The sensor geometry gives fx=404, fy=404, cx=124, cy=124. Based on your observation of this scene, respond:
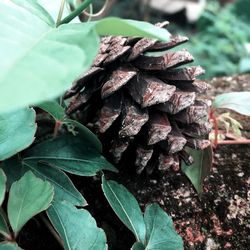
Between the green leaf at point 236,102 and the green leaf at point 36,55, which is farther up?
the green leaf at point 36,55

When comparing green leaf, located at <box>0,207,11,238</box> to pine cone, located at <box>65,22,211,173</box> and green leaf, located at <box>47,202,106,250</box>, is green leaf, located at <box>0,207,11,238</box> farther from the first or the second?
pine cone, located at <box>65,22,211,173</box>

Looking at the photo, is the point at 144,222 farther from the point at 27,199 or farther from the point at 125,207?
the point at 27,199

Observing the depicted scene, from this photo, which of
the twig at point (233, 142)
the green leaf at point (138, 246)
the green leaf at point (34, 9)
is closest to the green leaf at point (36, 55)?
the green leaf at point (34, 9)

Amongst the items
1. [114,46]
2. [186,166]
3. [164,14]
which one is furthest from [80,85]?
[164,14]

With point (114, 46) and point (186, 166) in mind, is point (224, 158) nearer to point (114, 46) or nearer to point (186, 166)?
point (186, 166)

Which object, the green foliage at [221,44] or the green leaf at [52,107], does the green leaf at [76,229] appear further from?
the green foliage at [221,44]

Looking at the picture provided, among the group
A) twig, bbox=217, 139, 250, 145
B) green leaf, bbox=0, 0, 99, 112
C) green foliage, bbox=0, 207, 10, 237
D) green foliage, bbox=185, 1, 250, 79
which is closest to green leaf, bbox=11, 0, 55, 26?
green leaf, bbox=0, 0, 99, 112
